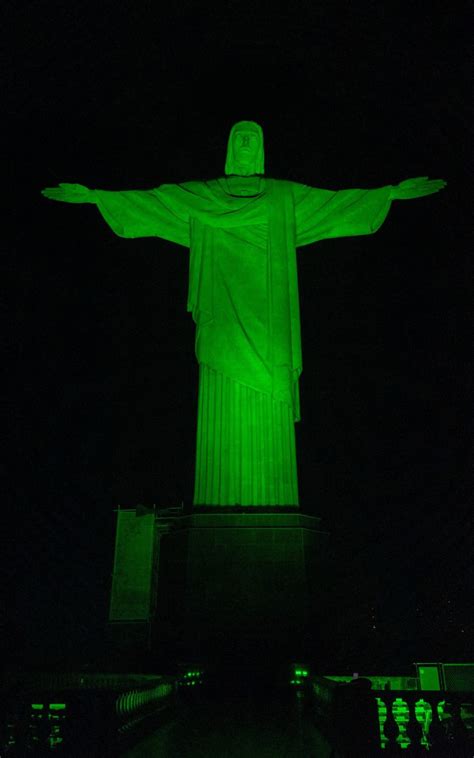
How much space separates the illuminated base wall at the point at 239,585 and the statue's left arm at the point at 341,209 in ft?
13.3

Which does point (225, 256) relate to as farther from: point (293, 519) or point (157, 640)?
point (157, 640)

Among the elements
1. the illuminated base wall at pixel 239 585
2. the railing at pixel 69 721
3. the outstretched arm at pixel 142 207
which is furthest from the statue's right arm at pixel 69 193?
the railing at pixel 69 721

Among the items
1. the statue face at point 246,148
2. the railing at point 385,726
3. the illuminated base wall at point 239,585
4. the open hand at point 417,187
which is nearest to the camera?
the railing at point 385,726

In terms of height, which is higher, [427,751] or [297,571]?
[297,571]

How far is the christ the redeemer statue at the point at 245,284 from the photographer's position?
737 cm

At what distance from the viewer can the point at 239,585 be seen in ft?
22.0

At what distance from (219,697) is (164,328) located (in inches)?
231

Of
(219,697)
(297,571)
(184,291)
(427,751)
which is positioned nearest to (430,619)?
(297,571)

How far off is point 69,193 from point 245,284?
269 centimetres

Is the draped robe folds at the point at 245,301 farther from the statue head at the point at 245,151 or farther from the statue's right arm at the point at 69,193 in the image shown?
the statue head at the point at 245,151

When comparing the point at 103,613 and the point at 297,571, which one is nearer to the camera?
the point at 297,571

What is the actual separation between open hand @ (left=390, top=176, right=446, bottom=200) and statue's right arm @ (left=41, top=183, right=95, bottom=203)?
413 centimetres

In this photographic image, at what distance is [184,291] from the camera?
10.4 metres

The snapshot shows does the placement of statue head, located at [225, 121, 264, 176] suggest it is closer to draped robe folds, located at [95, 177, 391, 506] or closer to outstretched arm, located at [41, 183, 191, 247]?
draped robe folds, located at [95, 177, 391, 506]
